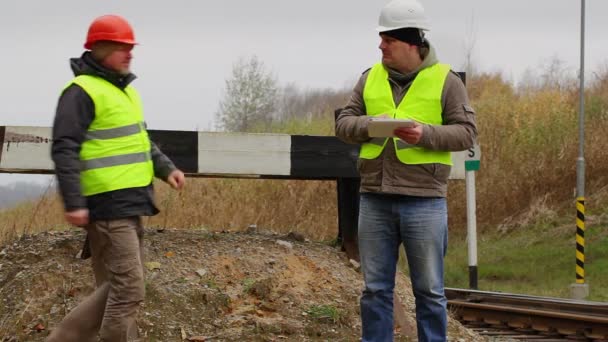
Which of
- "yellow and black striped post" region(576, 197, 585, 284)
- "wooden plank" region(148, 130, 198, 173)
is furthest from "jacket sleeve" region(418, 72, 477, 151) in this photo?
"yellow and black striped post" region(576, 197, 585, 284)

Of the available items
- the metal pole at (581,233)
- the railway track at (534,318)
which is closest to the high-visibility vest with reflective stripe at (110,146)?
the railway track at (534,318)

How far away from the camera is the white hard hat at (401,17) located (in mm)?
5758

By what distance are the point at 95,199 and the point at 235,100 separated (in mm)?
27511

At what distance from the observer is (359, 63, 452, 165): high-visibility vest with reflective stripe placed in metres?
5.75

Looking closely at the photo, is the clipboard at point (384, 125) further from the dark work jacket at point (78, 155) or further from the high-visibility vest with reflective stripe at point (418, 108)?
the dark work jacket at point (78, 155)

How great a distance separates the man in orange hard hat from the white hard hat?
1364 mm

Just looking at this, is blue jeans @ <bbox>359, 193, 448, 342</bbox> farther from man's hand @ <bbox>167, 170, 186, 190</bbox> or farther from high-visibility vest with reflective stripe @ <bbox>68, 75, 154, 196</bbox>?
high-visibility vest with reflective stripe @ <bbox>68, 75, 154, 196</bbox>

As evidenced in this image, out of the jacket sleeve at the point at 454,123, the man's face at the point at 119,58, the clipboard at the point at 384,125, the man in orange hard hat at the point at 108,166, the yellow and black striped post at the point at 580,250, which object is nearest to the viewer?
the man in orange hard hat at the point at 108,166

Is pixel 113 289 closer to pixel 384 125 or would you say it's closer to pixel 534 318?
pixel 384 125

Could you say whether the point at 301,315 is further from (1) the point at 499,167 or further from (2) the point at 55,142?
(1) the point at 499,167

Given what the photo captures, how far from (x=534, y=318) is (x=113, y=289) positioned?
621 cm

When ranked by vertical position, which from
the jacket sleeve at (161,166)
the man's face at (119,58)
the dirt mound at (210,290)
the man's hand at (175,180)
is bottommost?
the dirt mound at (210,290)

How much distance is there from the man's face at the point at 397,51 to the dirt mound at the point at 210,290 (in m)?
1.81

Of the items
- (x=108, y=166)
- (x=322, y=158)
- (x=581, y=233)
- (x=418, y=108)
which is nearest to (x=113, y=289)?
(x=108, y=166)
